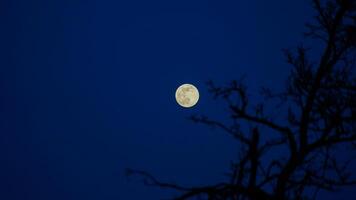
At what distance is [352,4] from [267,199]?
13.6 feet

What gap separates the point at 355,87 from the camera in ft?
24.5

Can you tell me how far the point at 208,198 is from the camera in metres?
5.88

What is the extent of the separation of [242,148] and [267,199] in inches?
68.6

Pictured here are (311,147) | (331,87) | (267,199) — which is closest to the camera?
(267,199)

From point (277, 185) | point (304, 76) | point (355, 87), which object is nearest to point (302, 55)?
point (304, 76)

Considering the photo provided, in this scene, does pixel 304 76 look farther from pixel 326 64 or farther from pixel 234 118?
pixel 234 118

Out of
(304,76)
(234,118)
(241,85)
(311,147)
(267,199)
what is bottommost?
(267,199)

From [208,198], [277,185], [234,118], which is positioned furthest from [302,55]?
[208,198]

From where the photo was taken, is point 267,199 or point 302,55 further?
point 302,55

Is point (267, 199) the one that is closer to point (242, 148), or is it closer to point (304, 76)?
point (242, 148)

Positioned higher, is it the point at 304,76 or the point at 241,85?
the point at 304,76

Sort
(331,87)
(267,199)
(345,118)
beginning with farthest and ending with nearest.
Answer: (331,87) < (345,118) < (267,199)

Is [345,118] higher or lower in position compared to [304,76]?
lower

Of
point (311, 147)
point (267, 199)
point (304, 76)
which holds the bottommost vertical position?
point (267, 199)
